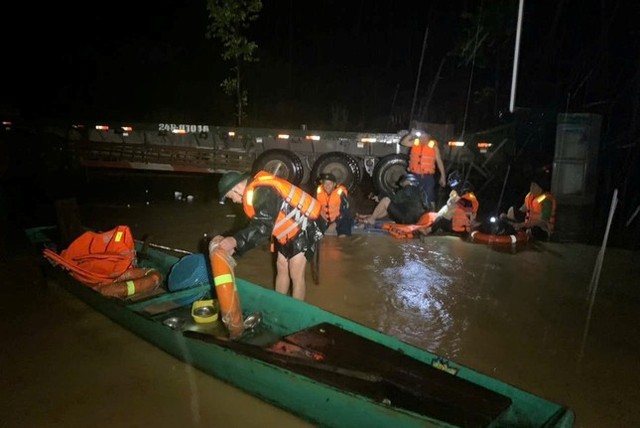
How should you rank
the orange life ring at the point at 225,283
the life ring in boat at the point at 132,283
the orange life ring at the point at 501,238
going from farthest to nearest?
the orange life ring at the point at 501,238 < the life ring in boat at the point at 132,283 < the orange life ring at the point at 225,283

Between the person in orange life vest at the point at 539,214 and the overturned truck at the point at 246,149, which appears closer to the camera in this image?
the person in orange life vest at the point at 539,214

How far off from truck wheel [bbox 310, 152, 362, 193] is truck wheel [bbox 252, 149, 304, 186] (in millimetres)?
391

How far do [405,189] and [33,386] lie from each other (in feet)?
22.1

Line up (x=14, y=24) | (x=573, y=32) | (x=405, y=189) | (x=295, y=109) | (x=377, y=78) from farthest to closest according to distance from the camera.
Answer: (x=377, y=78)
(x=295, y=109)
(x=14, y=24)
(x=573, y=32)
(x=405, y=189)

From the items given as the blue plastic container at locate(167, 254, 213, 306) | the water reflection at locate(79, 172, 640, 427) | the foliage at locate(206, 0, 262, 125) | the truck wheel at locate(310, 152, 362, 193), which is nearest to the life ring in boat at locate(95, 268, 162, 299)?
the blue plastic container at locate(167, 254, 213, 306)

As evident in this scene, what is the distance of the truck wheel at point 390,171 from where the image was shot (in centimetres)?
1170

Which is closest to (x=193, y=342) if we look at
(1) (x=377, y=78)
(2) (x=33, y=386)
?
(2) (x=33, y=386)

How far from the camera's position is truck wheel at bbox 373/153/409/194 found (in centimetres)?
1170

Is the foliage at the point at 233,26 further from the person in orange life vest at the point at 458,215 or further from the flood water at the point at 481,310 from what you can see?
the person in orange life vest at the point at 458,215

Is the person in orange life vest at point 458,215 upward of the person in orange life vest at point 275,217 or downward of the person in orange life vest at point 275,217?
downward

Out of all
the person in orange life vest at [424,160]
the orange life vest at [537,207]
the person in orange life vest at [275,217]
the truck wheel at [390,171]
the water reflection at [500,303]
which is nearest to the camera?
the water reflection at [500,303]

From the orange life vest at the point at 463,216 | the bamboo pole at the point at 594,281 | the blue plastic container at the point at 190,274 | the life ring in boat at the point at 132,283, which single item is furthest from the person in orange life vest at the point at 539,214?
the life ring in boat at the point at 132,283

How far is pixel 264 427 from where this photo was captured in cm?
341

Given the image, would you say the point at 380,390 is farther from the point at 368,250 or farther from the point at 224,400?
the point at 368,250
